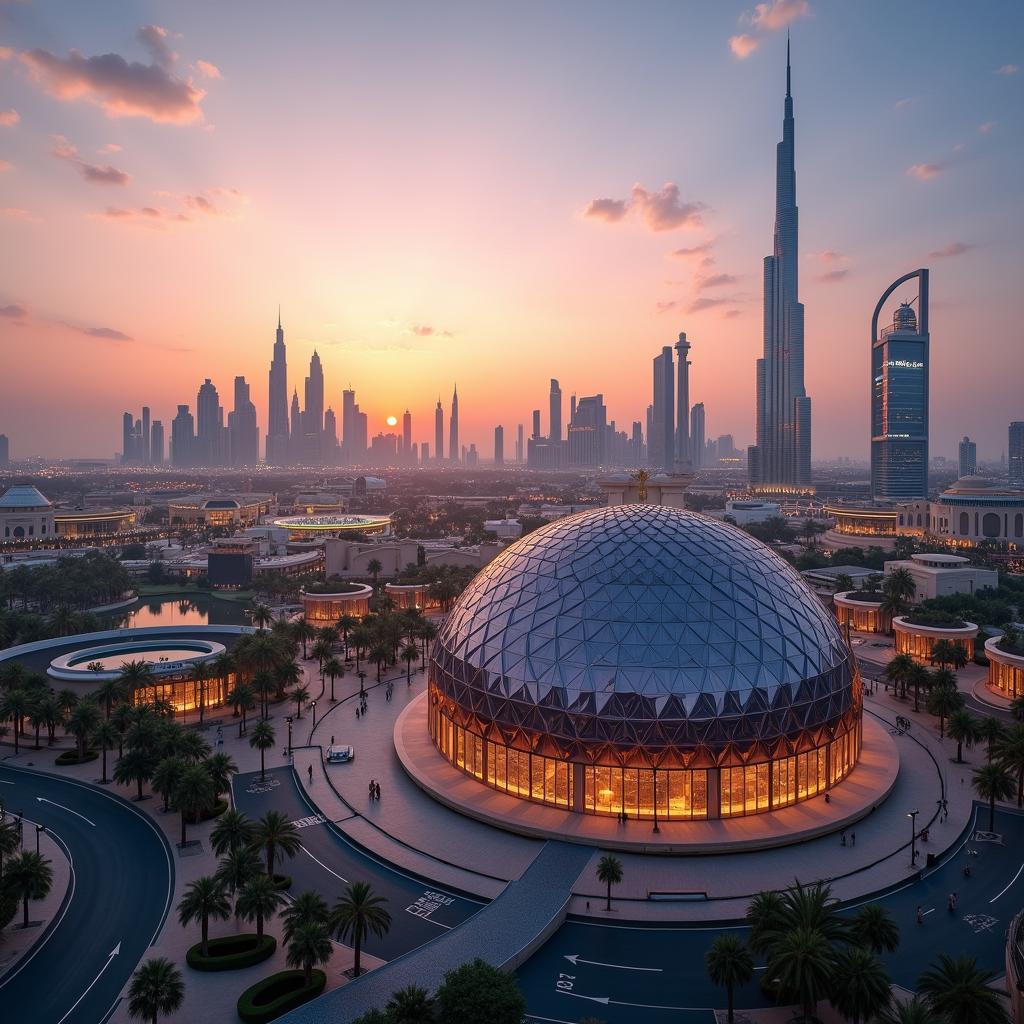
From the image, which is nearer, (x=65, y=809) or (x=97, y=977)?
(x=97, y=977)

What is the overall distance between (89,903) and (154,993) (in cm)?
1277

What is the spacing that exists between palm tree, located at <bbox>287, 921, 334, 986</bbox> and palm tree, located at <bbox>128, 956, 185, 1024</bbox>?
412 cm

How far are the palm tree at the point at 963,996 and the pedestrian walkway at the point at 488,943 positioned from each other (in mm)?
15003

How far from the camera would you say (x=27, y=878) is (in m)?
31.5

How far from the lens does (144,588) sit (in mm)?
140375

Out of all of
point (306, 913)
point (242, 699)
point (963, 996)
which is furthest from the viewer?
point (242, 699)

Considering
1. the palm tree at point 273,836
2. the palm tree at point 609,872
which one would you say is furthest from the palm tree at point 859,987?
the palm tree at point 273,836

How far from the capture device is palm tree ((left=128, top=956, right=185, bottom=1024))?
2475 cm

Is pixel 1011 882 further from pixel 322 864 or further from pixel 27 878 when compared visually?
pixel 27 878

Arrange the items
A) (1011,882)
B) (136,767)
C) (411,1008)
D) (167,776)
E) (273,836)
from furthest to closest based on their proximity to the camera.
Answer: (136,767), (167,776), (1011,882), (273,836), (411,1008)

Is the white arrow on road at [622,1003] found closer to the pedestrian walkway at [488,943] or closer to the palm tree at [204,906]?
the pedestrian walkway at [488,943]

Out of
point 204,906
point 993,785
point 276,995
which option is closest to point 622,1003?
point 276,995

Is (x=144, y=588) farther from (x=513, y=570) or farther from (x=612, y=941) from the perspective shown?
(x=612, y=941)

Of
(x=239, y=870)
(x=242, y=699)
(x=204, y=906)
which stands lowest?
Answer: (x=204, y=906)
